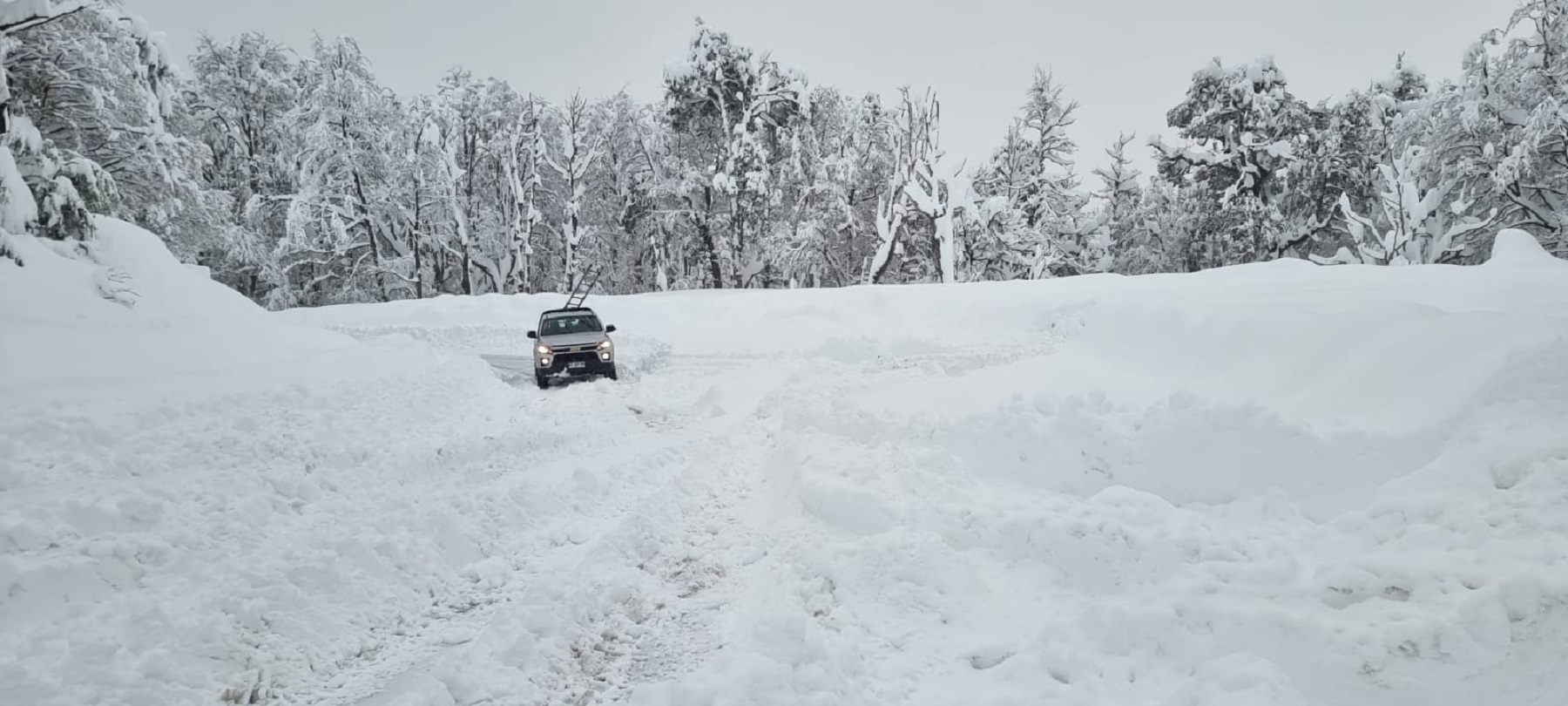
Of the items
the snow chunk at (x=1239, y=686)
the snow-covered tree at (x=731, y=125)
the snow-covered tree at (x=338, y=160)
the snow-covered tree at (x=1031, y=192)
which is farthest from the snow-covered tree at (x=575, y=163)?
the snow chunk at (x=1239, y=686)

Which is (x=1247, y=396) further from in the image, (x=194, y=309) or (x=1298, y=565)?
(x=194, y=309)

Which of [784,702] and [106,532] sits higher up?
[106,532]

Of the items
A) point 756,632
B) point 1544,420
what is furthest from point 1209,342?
point 756,632

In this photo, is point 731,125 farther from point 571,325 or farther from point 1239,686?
point 1239,686

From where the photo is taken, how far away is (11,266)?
8.91 meters

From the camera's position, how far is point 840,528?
6.04 metres

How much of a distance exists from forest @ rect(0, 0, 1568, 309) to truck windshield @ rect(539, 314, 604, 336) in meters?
16.2

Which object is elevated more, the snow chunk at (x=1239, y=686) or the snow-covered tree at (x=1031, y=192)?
the snow-covered tree at (x=1031, y=192)

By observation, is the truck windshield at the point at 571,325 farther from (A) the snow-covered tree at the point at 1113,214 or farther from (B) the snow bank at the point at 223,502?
(A) the snow-covered tree at the point at 1113,214

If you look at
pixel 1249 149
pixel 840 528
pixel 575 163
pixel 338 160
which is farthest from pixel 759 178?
pixel 840 528

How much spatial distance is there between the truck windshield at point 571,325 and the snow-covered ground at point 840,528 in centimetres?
477

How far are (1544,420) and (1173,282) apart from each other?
16852 millimetres

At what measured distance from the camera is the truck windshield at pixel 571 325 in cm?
1482

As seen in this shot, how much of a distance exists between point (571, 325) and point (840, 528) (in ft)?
34.6
